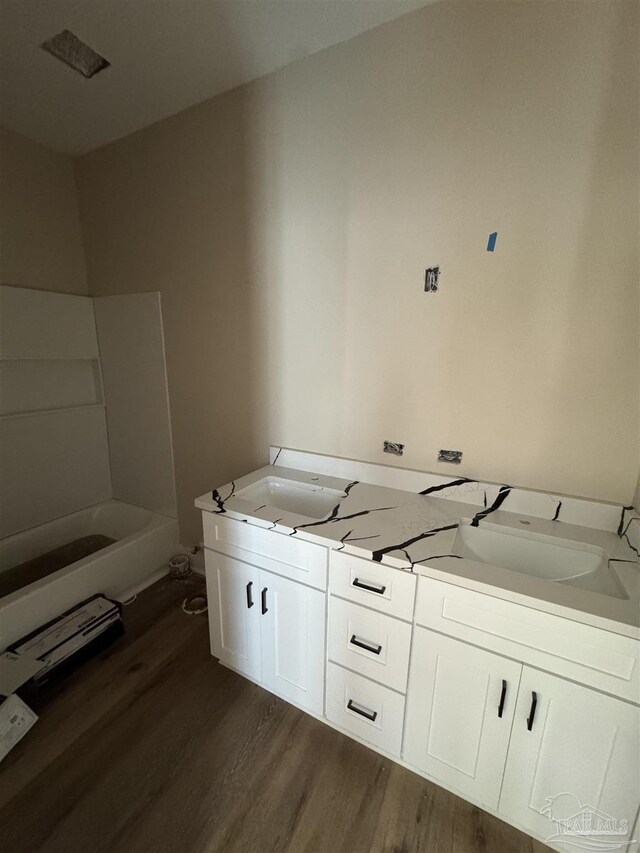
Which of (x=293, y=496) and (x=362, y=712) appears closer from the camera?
(x=362, y=712)

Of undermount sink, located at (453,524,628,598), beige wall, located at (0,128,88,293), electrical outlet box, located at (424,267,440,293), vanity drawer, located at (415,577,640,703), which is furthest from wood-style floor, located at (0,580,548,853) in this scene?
beige wall, located at (0,128,88,293)

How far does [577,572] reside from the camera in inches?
44.8

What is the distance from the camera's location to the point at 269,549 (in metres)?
1.31

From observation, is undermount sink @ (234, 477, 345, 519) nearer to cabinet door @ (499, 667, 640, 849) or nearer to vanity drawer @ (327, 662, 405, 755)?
vanity drawer @ (327, 662, 405, 755)

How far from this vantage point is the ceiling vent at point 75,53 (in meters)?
1.38

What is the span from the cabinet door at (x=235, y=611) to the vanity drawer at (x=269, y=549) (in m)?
0.05

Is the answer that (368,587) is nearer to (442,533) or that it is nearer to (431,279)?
(442,533)

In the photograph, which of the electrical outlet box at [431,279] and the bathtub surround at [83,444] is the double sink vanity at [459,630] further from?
the bathtub surround at [83,444]

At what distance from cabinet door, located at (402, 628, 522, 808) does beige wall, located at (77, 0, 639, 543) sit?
664 mm

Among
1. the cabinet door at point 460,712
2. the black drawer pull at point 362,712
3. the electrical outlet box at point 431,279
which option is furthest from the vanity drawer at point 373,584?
the electrical outlet box at point 431,279

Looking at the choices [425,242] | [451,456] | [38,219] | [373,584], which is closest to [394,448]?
[451,456]

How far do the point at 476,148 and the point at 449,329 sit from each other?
2.03 ft

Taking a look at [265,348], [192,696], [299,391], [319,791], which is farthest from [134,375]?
[319,791]

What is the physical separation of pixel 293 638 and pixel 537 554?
0.94 m
